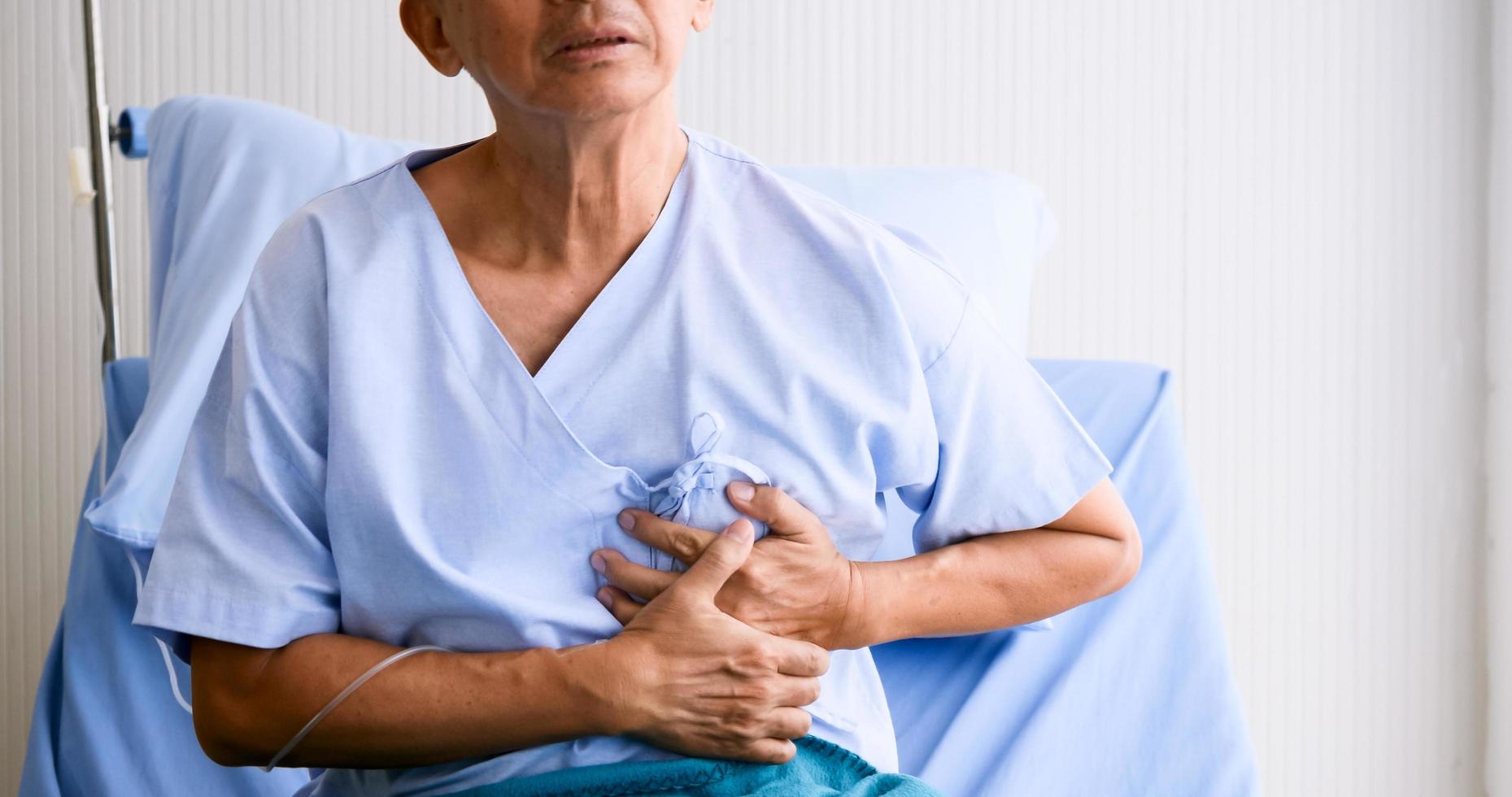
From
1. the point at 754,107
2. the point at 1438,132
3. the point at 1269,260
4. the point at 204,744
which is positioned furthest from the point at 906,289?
the point at 1438,132

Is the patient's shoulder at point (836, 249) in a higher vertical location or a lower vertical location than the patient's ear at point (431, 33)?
lower

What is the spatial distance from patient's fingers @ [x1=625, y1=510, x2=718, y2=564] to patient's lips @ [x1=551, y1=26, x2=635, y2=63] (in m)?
0.31

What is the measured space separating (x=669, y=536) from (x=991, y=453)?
0.87 feet

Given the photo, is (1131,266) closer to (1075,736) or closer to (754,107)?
(754,107)

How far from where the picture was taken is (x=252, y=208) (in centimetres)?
157

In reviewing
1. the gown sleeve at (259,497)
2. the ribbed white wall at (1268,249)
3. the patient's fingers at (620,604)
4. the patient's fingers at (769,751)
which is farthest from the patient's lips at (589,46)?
the ribbed white wall at (1268,249)

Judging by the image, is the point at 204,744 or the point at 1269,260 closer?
the point at 204,744

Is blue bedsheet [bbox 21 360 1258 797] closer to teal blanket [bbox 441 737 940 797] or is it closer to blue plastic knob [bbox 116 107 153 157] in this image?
teal blanket [bbox 441 737 940 797]

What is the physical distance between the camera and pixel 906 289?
0.99 metres

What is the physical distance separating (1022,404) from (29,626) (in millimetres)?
1706

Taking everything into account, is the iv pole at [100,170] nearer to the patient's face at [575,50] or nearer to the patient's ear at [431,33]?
the patient's ear at [431,33]

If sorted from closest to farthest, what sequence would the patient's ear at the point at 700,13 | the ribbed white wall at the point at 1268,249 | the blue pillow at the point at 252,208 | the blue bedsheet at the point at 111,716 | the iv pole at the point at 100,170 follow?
the patient's ear at the point at 700,13 < the blue bedsheet at the point at 111,716 < the blue pillow at the point at 252,208 < the iv pole at the point at 100,170 < the ribbed white wall at the point at 1268,249

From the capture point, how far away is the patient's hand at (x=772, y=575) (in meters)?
0.91

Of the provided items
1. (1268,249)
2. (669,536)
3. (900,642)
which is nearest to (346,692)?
(669,536)
